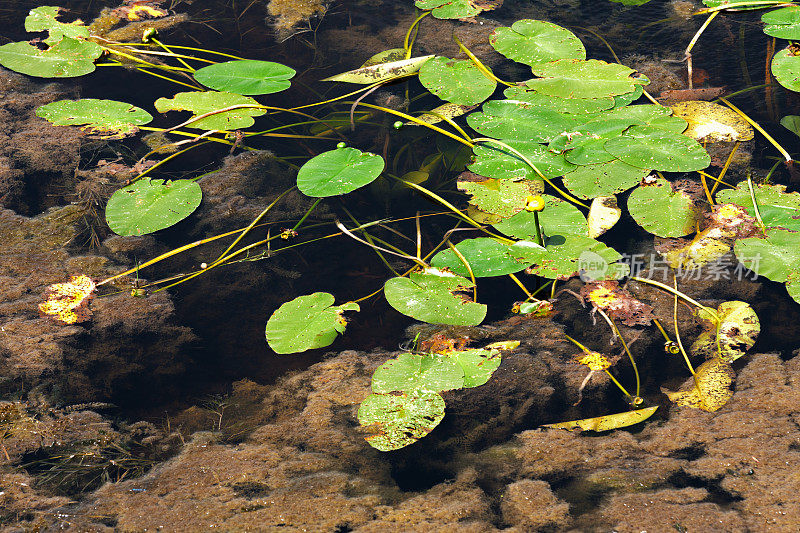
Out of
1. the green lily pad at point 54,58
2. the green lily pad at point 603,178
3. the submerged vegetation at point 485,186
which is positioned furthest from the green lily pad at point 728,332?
the green lily pad at point 54,58

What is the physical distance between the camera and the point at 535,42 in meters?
2.77

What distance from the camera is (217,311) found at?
185cm

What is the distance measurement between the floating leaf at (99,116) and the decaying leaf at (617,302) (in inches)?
73.6

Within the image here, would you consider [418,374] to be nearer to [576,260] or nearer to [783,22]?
[576,260]

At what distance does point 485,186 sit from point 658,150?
0.64m

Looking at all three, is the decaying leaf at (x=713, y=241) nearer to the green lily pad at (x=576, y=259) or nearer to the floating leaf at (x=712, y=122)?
the green lily pad at (x=576, y=259)

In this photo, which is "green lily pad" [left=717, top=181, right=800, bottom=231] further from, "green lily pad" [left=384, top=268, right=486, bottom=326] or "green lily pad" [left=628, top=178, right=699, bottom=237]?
"green lily pad" [left=384, top=268, right=486, bottom=326]

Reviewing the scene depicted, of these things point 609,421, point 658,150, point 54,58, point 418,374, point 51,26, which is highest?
point 51,26

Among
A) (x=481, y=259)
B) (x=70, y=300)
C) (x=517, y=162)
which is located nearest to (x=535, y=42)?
(x=517, y=162)

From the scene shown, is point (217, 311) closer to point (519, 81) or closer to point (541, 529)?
point (541, 529)

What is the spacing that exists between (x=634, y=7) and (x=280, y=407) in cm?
268

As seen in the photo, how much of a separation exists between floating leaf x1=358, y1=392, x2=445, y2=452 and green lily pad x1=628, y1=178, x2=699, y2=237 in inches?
38.7

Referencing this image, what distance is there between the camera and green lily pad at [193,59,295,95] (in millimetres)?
2572

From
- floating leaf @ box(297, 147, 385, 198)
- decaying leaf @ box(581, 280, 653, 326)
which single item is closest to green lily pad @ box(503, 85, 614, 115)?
floating leaf @ box(297, 147, 385, 198)
